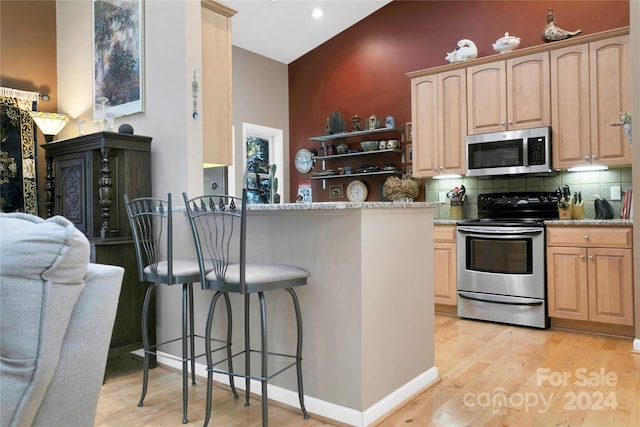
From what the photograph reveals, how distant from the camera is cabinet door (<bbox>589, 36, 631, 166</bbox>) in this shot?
3.71 meters

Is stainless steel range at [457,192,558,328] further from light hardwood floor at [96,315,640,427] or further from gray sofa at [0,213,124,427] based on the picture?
gray sofa at [0,213,124,427]

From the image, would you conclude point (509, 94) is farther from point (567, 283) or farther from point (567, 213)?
point (567, 283)

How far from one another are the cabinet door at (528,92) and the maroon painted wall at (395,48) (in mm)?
550

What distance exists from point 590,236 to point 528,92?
1.43m

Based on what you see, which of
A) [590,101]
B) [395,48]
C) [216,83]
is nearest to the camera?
[216,83]

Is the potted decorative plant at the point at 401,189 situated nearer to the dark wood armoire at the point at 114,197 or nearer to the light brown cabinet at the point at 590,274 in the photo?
the light brown cabinet at the point at 590,274

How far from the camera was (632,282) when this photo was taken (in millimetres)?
3445

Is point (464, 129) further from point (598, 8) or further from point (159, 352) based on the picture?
point (159, 352)

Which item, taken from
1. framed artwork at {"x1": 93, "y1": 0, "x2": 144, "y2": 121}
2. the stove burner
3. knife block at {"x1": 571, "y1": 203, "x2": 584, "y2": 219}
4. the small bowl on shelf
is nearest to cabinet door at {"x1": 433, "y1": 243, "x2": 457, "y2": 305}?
the stove burner

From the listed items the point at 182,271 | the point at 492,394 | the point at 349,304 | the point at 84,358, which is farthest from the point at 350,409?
the point at 84,358

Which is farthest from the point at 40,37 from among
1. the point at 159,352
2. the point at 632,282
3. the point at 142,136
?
the point at 632,282

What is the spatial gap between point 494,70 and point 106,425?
13.8 feet

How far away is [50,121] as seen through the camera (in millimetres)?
3742

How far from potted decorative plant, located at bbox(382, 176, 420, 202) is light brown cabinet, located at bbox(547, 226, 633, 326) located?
61.9 inches
